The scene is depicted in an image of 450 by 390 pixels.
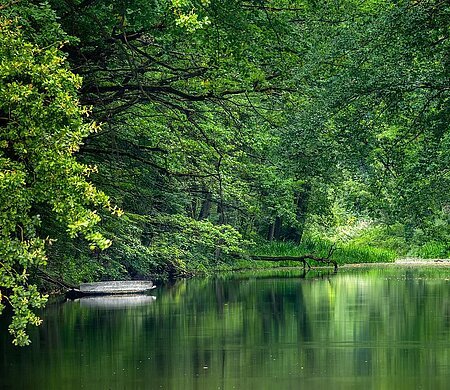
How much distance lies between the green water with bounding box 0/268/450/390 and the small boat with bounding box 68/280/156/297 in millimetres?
606

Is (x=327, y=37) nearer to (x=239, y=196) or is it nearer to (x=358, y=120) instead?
(x=358, y=120)

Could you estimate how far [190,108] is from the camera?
22688 millimetres

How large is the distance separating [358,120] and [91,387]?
11256mm

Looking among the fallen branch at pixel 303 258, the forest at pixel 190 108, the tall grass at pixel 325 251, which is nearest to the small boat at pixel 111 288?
the forest at pixel 190 108

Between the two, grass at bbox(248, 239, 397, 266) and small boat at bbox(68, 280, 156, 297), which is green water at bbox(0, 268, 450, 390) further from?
grass at bbox(248, 239, 397, 266)

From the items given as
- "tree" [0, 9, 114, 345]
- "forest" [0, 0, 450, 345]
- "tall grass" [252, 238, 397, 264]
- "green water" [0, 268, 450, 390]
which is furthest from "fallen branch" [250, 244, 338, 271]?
"tree" [0, 9, 114, 345]

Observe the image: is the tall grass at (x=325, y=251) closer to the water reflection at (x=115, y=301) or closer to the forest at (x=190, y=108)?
the forest at (x=190, y=108)

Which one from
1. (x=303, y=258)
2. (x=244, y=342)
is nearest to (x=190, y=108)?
Result: (x=244, y=342)

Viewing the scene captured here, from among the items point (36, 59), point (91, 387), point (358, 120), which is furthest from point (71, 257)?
point (36, 59)

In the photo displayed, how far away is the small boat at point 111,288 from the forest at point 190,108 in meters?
0.72

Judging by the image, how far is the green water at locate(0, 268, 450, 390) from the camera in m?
14.6

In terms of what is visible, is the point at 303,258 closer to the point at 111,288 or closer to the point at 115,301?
the point at 111,288

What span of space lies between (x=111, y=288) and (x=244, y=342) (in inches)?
471

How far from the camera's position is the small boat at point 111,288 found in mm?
29297
